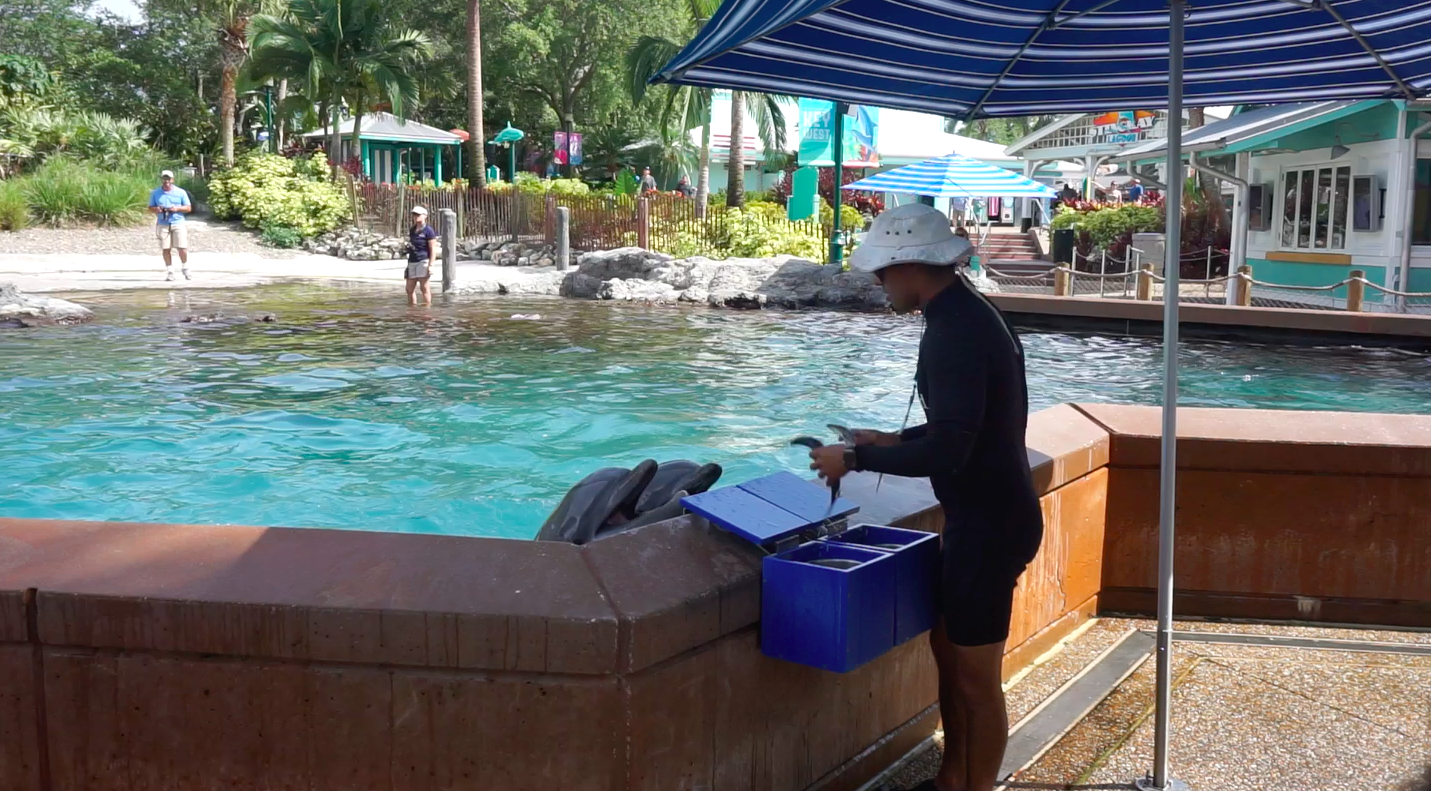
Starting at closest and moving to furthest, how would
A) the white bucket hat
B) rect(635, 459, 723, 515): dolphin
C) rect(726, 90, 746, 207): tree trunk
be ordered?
the white bucket hat → rect(635, 459, 723, 515): dolphin → rect(726, 90, 746, 207): tree trunk

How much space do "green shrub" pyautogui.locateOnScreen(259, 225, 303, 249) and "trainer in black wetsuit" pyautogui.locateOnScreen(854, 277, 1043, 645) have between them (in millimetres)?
30411

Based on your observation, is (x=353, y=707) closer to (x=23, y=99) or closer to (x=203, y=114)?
(x=23, y=99)

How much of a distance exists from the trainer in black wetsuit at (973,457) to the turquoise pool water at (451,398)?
5.31 meters

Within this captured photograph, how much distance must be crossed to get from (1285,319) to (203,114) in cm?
3999

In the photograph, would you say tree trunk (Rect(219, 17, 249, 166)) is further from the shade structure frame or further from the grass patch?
the shade structure frame

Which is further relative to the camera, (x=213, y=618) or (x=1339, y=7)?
(x=1339, y=7)

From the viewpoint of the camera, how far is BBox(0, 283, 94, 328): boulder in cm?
1612

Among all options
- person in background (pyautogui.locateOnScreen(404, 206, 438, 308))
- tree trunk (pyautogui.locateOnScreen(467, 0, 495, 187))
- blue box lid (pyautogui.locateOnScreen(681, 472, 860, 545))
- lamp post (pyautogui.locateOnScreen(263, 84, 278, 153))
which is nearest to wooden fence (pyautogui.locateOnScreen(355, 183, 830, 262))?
tree trunk (pyautogui.locateOnScreen(467, 0, 495, 187))

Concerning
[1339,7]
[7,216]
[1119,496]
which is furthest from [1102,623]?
[7,216]

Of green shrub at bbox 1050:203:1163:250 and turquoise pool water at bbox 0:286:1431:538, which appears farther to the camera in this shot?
green shrub at bbox 1050:203:1163:250

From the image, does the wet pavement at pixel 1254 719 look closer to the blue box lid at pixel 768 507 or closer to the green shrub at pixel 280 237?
the blue box lid at pixel 768 507

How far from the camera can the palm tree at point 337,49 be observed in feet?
113

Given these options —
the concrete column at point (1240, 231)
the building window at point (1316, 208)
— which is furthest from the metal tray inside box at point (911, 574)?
the concrete column at point (1240, 231)

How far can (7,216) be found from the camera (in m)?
28.3
